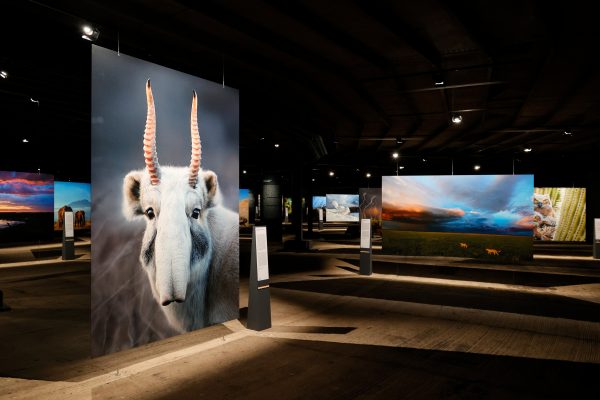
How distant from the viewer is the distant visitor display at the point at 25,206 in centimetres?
2050

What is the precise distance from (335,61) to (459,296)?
576 centimetres

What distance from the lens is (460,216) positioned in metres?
17.2

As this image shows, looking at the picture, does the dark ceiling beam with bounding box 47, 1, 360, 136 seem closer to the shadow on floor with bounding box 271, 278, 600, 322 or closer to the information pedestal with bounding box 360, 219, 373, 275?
the information pedestal with bounding box 360, 219, 373, 275

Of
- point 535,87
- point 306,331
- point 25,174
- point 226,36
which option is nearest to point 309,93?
point 226,36

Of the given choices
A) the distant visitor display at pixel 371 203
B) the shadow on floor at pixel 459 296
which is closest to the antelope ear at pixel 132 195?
the shadow on floor at pixel 459 296

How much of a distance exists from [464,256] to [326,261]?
5952 mm

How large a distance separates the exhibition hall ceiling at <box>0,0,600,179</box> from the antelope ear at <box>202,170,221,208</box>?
2216mm

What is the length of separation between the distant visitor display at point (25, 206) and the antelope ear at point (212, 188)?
61.5 ft

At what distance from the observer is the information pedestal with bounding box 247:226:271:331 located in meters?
6.41

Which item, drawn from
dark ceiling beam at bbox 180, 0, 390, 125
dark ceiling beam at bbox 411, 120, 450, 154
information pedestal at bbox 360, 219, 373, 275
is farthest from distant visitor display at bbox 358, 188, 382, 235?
dark ceiling beam at bbox 180, 0, 390, 125

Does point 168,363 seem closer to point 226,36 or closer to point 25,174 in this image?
point 226,36

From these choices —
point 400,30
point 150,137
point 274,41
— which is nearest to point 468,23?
point 400,30

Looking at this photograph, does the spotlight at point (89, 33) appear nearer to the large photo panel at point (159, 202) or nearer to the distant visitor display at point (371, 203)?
the large photo panel at point (159, 202)

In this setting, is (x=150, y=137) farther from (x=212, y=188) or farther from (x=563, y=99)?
(x=563, y=99)
